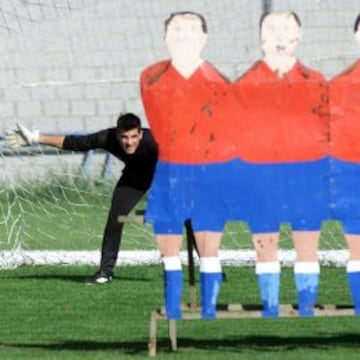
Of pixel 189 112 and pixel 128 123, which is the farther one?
pixel 128 123

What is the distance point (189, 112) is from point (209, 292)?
3.76ft

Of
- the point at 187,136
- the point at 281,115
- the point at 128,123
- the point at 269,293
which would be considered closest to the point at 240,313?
the point at 269,293

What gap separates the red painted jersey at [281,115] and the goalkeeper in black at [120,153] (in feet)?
5.88

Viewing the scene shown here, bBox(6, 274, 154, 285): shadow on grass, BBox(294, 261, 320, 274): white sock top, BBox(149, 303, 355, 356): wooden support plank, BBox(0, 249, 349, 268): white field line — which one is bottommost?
BBox(6, 274, 154, 285): shadow on grass

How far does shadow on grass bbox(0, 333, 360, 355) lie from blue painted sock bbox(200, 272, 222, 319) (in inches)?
18.1

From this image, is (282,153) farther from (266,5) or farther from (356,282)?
(266,5)

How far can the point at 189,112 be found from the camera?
11.3 m

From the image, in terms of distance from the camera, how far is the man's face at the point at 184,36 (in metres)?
11.3

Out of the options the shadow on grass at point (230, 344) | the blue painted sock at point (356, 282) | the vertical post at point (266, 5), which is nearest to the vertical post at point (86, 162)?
the vertical post at point (266, 5)

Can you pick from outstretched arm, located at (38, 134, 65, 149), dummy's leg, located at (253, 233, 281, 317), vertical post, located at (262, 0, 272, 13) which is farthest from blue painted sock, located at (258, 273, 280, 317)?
vertical post, located at (262, 0, 272, 13)

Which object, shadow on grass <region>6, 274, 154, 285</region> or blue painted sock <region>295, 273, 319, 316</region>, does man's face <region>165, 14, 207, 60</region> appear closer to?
blue painted sock <region>295, 273, 319, 316</region>

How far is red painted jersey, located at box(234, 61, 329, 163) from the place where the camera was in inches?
→ 444

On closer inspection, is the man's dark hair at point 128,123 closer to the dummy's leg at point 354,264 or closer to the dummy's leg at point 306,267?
the dummy's leg at point 306,267

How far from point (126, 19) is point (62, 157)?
15.9 ft
